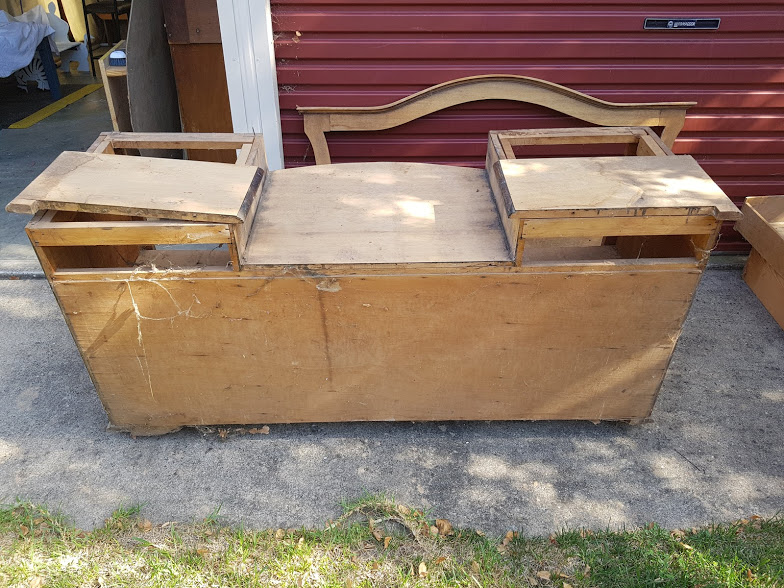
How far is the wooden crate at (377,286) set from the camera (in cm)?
238

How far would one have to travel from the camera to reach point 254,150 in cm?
301

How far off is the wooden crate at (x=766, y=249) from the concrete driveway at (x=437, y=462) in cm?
59

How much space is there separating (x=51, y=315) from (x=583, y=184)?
10.6 ft

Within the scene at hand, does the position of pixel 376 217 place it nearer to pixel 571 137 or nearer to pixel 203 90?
pixel 571 137

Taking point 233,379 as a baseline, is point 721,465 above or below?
below

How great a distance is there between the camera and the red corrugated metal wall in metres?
3.67

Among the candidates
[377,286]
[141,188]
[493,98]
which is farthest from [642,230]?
[141,188]

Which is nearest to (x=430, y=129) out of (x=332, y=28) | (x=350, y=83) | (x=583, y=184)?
(x=350, y=83)

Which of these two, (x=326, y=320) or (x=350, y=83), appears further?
(x=350, y=83)

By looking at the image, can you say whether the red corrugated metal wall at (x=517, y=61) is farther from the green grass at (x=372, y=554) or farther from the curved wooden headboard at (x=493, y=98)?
the green grass at (x=372, y=554)

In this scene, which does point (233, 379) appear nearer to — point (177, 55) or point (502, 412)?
point (502, 412)

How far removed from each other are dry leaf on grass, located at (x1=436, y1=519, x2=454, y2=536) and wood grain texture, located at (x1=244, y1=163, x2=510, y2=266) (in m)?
1.08

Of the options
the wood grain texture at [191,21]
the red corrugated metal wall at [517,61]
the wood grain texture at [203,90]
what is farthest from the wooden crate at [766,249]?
the wood grain texture at [191,21]

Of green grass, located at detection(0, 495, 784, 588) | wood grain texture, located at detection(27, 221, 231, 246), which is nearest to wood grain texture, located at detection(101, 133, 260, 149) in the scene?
wood grain texture, located at detection(27, 221, 231, 246)
